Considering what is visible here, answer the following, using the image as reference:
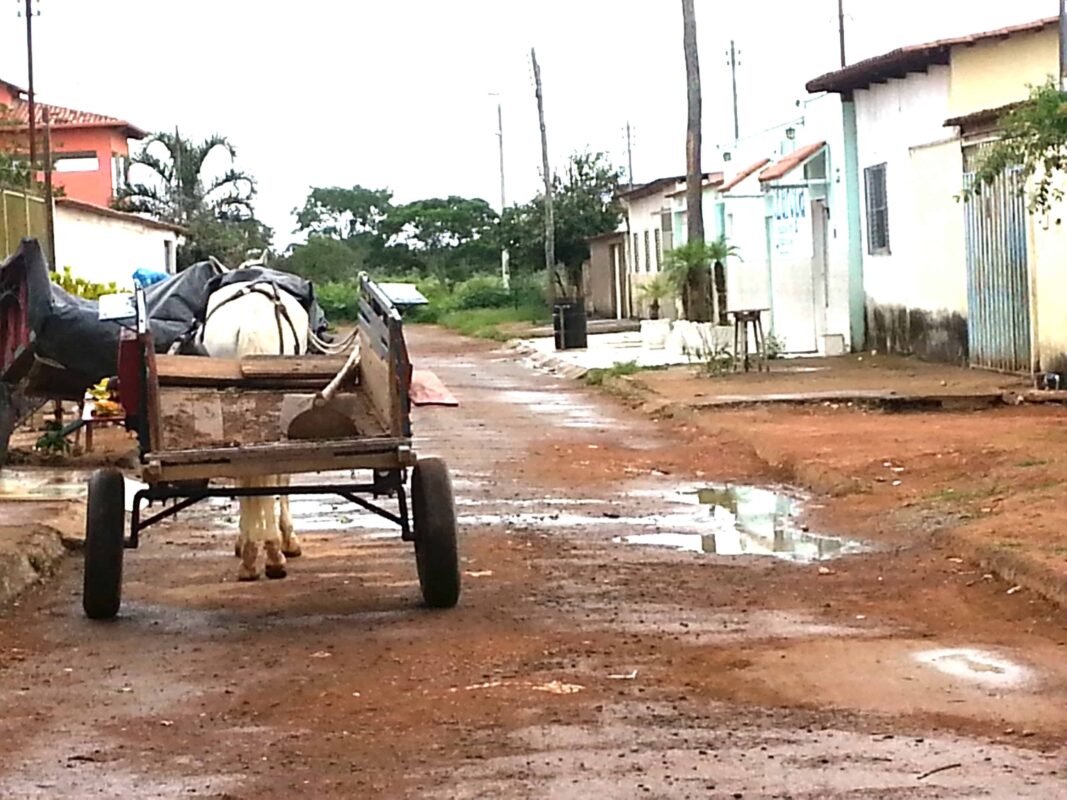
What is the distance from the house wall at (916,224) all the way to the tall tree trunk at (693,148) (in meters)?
3.67

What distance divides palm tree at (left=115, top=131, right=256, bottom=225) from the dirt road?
47.1 meters

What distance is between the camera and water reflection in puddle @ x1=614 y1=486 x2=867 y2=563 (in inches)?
439

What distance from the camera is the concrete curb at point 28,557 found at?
10.2m

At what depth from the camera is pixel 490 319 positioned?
57.2 metres

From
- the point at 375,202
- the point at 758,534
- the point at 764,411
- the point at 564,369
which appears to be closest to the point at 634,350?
the point at 564,369

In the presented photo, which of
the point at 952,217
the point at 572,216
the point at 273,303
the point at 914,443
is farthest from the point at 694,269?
the point at 572,216

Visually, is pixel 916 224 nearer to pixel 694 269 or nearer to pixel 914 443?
pixel 694 269

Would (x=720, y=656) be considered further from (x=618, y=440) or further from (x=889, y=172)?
(x=889, y=172)

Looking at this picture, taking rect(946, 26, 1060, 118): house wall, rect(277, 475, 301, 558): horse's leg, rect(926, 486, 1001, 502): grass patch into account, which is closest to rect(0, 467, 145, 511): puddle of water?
rect(277, 475, 301, 558): horse's leg

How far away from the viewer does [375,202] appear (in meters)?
92.8

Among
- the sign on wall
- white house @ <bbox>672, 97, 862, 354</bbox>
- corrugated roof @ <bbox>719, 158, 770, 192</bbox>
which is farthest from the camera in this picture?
corrugated roof @ <bbox>719, 158, 770, 192</bbox>

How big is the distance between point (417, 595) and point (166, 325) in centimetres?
226

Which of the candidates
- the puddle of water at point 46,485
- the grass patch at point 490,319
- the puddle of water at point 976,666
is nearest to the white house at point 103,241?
the grass patch at point 490,319

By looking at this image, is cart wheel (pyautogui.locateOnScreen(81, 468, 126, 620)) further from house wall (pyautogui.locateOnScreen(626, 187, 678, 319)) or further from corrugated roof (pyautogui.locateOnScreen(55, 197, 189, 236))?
house wall (pyautogui.locateOnScreen(626, 187, 678, 319))
